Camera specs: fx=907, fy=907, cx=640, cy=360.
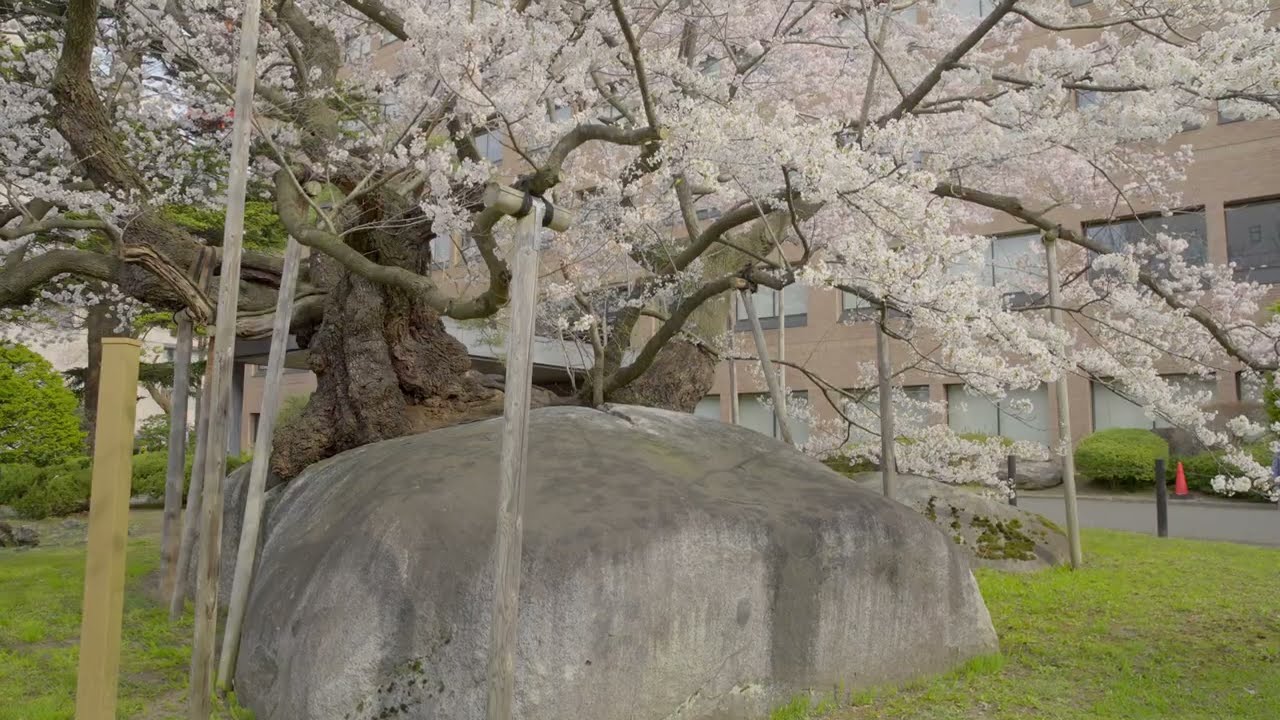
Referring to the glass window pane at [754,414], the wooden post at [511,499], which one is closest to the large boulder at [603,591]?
the wooden post at [511,499]

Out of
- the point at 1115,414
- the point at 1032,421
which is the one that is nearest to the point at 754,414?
the point at 1032,421

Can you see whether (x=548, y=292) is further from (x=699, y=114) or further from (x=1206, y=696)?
(x=1206, y=696)

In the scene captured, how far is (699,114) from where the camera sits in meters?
6.63

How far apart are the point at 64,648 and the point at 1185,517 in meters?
17.8

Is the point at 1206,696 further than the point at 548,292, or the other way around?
the point at 548,292

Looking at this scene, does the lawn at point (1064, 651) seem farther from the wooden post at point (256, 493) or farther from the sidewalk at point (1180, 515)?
the sidewalk at point (1180, 515)

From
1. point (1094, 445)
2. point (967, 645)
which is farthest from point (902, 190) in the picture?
point (1094, 445)

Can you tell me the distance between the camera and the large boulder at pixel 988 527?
10.8m

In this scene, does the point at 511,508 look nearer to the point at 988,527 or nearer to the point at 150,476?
the point at 988,527

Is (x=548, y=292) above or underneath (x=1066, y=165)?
underneath

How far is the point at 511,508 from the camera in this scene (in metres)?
4.10

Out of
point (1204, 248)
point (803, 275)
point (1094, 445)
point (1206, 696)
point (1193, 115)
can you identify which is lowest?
point (1206, 696)

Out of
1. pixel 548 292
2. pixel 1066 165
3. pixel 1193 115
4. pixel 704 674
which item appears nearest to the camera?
pixel 704 674

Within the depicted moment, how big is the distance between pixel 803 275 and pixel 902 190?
2.92ft
